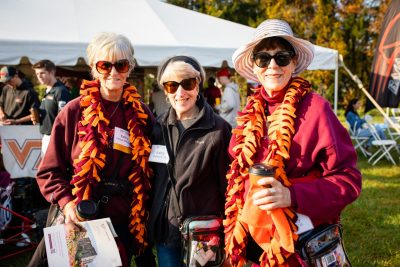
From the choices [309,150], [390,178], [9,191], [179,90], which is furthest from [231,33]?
[309,150]

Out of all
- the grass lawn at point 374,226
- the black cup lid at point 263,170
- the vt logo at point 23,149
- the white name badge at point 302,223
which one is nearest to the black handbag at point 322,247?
the white name badge at point 302,223

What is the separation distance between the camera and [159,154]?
2199 millimetres

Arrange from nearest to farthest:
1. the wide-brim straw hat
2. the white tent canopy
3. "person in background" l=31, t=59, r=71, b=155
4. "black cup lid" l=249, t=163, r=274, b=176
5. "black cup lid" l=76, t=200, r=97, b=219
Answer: "black cup lid" l=249, t=163, r=274, b=176 < the wide-brim straw hat < "black cup lid" l=76, t=200, r=97, b=219 < "person in background" l=31, t=59, r=71, b=155 < the white tent canopy

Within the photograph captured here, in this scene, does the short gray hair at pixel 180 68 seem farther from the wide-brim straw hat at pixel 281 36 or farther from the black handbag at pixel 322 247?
the black handbag at pixel 322 247

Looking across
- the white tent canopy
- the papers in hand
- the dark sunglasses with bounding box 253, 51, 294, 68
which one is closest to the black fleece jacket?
the papers in hand

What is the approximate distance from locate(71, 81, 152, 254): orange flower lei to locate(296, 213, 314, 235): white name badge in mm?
933

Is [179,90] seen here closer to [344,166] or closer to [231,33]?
[344,166]

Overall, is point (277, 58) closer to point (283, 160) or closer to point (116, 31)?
point (283, 160)

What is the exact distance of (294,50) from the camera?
184 cm

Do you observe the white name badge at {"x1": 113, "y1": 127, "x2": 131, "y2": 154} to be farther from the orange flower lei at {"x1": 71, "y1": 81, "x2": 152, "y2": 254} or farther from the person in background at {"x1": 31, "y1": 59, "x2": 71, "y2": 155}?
the person in background at {"x1": 31, "y1": 59, "x2": 71, "y2": 155}

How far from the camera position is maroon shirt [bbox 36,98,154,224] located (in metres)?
2.13

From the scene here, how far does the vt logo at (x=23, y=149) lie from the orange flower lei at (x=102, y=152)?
2.42 metres

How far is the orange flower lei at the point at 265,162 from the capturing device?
1568 millimetres

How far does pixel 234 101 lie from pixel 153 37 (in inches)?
73.8
